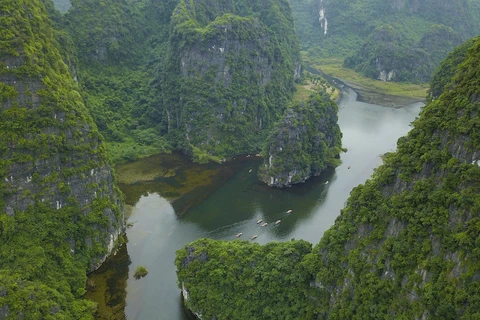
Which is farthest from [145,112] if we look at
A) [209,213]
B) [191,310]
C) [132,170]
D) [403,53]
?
[403,53]

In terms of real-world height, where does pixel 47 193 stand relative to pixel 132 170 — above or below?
above

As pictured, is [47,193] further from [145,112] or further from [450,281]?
[145,112]

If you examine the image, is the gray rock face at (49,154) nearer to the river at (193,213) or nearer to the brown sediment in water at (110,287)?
the brown sediment in water at (110,287)

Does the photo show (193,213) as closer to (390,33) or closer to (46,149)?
(46,149)

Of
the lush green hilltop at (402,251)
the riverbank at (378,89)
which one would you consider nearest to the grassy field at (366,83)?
the riverbank at (378,89)

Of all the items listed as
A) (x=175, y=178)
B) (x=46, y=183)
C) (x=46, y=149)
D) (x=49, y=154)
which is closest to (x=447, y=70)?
(x=175, y=178)

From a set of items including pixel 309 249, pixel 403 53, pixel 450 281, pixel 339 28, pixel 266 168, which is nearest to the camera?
pixel 450 281
